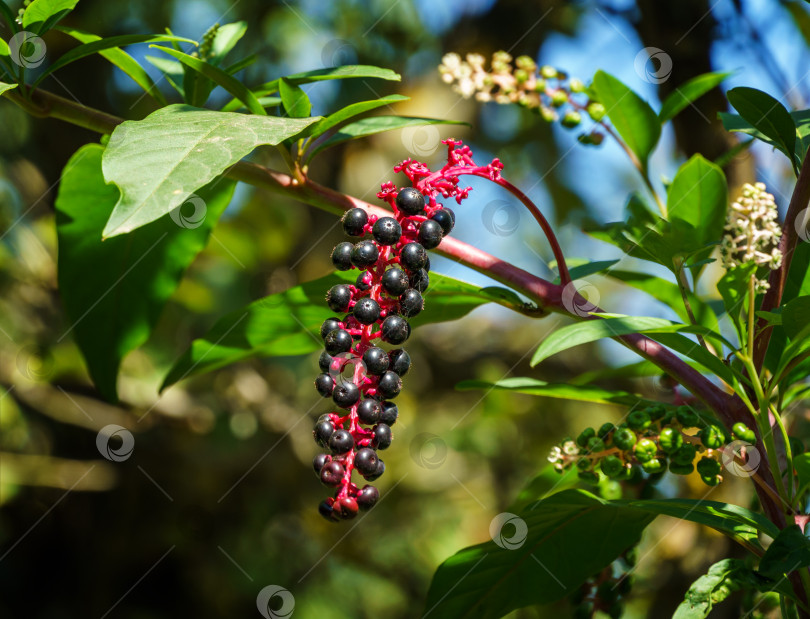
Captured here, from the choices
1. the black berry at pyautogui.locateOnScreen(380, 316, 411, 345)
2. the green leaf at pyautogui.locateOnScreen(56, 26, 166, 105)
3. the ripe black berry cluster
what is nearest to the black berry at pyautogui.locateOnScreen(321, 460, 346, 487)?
the ripe black berry cluster

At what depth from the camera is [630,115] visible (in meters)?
1.07

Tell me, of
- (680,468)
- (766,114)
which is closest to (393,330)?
(680,468)

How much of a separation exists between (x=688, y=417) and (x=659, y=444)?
0.04 metres

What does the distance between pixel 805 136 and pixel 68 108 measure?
31.6 inches

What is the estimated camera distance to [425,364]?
2.63 metres

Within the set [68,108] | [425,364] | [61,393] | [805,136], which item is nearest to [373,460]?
[68,108]

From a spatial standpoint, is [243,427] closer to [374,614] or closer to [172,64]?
[374,614]

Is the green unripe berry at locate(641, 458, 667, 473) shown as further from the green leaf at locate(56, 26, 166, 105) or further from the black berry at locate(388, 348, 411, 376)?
the green leaf at locate(56, 26, 166, 105)

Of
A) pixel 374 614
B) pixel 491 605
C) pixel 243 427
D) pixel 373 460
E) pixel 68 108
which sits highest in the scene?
pixel 68 108

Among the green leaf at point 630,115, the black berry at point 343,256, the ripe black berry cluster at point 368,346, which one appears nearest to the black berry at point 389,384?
the ripe black berry cluster at point 368,346

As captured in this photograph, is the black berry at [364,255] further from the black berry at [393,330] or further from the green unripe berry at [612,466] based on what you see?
Result: the green unripe berry at [612,466]

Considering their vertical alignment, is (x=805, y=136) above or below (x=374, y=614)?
above

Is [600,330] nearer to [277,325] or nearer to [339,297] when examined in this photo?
[339,297]

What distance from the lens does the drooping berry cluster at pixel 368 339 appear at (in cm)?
65
